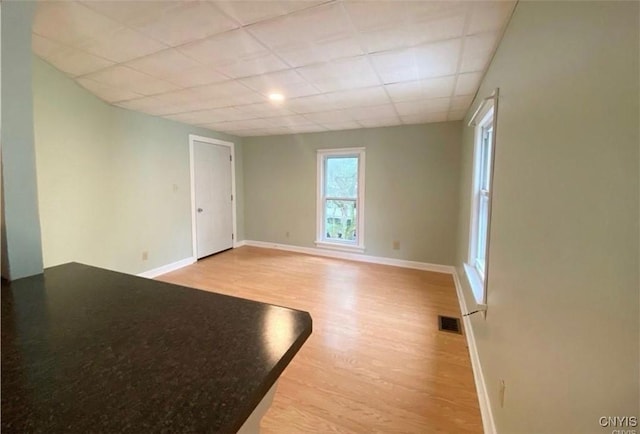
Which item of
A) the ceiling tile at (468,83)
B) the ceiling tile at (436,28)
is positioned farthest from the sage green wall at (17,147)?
the ceiling tile at (468,83)

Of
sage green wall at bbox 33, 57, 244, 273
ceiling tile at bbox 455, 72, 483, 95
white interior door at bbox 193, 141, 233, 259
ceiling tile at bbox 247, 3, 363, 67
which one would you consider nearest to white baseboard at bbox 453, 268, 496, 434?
ceiling tile at bbox 455, 72, 483, 95

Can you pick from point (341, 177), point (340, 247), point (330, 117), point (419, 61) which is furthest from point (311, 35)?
point (340, 247)

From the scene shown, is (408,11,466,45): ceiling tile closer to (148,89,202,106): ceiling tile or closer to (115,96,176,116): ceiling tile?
(148,89,202,106): ceiling tile

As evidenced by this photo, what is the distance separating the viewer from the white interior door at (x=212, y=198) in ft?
14.9

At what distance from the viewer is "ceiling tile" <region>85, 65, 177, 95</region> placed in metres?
2.29

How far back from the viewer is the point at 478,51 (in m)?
1.84

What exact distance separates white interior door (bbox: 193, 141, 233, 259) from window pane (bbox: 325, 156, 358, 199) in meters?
1.88

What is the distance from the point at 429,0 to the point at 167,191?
387cm

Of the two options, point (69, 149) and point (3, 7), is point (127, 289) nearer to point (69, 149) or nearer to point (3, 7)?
point (3, 7)

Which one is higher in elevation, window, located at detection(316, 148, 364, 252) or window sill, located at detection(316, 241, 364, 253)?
window, located at detection(316, 148, 364, 252)

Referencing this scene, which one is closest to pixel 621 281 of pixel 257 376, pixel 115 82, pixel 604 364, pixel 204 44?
pixel 604 364

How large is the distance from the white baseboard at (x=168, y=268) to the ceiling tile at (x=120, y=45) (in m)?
2.69

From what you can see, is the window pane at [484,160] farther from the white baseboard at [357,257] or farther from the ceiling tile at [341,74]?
the white baseboard at [357,257]

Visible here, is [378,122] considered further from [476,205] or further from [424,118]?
[476,205]
